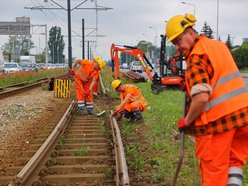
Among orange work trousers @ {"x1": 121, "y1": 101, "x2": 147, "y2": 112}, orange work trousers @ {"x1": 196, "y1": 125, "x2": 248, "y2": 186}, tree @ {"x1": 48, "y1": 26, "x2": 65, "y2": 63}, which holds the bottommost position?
orange work trousers @ {"x1": 121, "y1": 101, "x2": 147, "y2": 112}

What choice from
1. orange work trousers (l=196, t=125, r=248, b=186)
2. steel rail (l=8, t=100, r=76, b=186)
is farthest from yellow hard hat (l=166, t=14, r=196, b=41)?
steel rail (l=8, t=100, r=76, b=186)

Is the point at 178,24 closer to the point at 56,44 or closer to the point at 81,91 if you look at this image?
the point at 81,91

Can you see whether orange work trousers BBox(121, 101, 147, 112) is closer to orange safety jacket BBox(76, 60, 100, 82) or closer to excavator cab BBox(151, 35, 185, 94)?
orange safety jacket BBox(76, 60, 100, 82)

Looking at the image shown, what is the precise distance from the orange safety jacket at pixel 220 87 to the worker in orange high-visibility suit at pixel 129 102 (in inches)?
269

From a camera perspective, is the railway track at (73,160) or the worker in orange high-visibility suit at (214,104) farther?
the railway track at (73,160)

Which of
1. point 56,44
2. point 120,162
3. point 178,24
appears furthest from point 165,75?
point 56,44

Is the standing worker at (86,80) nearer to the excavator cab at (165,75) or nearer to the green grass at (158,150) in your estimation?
the green grass at (158,150)

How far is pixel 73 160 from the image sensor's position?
24.5 ft

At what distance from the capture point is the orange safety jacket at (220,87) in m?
3.67

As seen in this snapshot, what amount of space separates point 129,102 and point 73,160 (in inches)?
147

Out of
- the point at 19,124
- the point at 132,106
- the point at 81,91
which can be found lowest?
the point at 19,124

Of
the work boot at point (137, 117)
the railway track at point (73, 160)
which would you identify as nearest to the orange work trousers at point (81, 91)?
the work boot at point (137, 117)

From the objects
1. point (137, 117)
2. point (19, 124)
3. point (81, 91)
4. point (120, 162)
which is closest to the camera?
point (120, 162)

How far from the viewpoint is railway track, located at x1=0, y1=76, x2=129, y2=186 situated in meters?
6.29
